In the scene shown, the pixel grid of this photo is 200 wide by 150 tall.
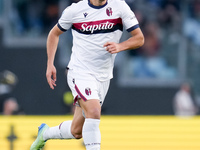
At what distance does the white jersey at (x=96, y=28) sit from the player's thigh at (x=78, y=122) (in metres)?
0.43

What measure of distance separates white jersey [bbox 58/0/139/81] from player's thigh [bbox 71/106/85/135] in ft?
1.42

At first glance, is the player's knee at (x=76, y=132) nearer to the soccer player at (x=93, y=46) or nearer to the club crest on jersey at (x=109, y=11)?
the soccer player at (x=93, y=46)

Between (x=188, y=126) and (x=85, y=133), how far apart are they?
2954 millimetres

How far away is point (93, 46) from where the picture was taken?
5422mm

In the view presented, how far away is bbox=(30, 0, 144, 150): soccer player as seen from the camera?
17.3 feet

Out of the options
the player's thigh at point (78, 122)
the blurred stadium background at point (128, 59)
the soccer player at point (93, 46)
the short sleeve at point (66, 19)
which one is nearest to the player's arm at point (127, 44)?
the soccer player at point (93, 46)

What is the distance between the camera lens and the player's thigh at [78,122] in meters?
5.63

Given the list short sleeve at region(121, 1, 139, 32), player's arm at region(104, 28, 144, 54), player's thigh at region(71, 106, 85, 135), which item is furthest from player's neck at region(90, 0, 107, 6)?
player's thigh at region(71, 106, 85, 135)

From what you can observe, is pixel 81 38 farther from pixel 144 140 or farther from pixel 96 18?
pixel 144 140

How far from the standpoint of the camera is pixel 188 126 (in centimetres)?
789

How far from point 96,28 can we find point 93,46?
18 cm

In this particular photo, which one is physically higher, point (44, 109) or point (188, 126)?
point (188, 126)

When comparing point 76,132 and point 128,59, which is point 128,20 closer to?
point 76,132

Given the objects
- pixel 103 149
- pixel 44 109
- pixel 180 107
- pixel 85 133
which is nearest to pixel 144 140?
pixel 103 149
